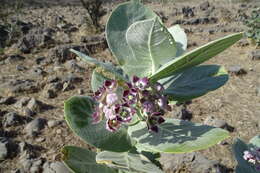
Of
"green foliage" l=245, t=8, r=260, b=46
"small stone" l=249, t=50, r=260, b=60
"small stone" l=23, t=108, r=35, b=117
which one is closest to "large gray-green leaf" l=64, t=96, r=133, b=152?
"small stone" l=23, t=108, r=35, b=117

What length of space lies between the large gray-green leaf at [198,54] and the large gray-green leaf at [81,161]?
0.32m

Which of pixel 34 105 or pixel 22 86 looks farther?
pixel 22 86

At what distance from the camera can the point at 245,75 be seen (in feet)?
14.1

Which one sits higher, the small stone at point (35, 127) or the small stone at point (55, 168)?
the small stone at point (35, 127)

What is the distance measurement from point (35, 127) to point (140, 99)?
2.45 metres

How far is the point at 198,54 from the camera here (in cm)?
73

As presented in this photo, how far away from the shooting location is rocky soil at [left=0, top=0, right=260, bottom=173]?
8.64 feet

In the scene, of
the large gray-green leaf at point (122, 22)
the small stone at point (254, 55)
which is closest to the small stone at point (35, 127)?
the large gray-green leaf at point (122, 22)

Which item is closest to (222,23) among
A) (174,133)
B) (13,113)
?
(13,113)

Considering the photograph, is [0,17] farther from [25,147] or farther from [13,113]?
[25,147]

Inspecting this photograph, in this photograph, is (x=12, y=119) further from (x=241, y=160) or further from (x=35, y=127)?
(x=241, y=160)

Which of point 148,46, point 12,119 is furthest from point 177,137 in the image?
point 12,119

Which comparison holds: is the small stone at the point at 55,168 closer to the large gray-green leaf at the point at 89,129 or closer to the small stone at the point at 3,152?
the small stone at the point at 3,152

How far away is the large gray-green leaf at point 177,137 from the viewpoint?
0.74 meters
